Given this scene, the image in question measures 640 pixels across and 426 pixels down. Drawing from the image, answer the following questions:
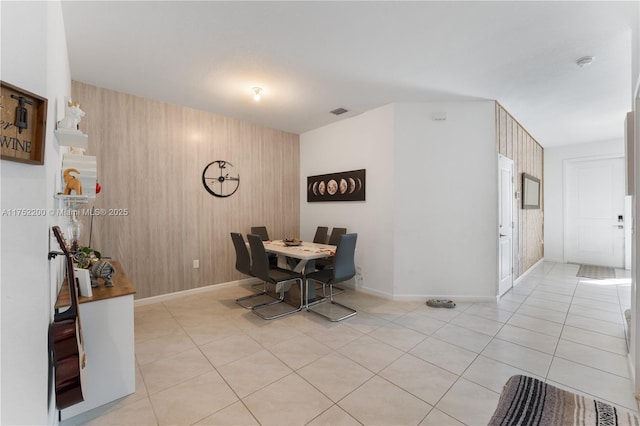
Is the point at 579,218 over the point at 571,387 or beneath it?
over

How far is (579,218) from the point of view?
240 inches

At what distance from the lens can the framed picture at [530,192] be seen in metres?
4.88

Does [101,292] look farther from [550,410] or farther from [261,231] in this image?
[261,231]

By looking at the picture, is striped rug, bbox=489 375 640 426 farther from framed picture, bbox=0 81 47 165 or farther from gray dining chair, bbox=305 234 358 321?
framed picture, bbox=0 81 47 165

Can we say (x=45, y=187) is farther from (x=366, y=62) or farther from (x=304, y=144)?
(x=304, y=144)

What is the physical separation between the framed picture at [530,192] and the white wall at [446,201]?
177cm

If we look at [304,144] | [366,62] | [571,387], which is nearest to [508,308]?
[571,387]

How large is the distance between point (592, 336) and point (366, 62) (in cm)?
347

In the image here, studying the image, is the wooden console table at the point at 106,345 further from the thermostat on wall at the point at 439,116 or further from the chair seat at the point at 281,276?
the thermostat on wall at the point at 439,116

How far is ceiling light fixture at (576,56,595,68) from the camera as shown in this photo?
2.62 m

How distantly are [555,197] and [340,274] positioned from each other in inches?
243

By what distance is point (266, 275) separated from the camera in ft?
10.4

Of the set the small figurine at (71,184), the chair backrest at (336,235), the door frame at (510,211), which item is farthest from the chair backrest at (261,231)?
the door frame at (510,211)

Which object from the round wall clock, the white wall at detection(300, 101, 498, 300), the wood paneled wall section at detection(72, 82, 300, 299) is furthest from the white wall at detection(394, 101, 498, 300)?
the round wall clock
